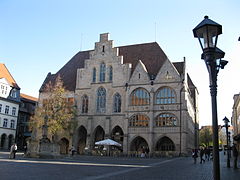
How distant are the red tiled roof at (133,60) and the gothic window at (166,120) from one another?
7.91 meters

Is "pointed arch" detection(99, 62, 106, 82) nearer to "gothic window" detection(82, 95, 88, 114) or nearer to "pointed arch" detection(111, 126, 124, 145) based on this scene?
"gothic window" detection(82, 95, 88, 114)

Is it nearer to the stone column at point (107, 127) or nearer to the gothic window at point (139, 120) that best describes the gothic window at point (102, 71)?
the stone column at point (107, 127)

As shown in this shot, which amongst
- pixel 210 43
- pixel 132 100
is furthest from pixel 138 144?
pixel 210 43

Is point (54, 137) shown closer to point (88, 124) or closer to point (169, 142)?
point (88, 124)

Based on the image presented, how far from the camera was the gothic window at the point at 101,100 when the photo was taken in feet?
169

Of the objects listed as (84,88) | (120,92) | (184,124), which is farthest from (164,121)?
(84,88)

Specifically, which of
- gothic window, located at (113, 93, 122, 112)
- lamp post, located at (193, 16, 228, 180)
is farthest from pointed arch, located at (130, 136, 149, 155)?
lamp post, located at (193, 16, 228, 180)

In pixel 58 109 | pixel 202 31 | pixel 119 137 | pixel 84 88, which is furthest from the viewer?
pixel 84 88

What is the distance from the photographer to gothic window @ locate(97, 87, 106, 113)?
169 ft

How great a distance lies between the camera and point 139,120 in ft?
154

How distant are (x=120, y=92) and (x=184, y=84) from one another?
11571 mm

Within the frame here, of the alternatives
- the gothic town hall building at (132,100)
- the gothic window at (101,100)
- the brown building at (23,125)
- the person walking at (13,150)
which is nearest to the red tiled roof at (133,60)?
the gothic town hall building at (132,100)

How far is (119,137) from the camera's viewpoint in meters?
49.6

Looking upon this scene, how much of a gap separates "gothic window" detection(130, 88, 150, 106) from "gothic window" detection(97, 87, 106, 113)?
5803 millimetres
